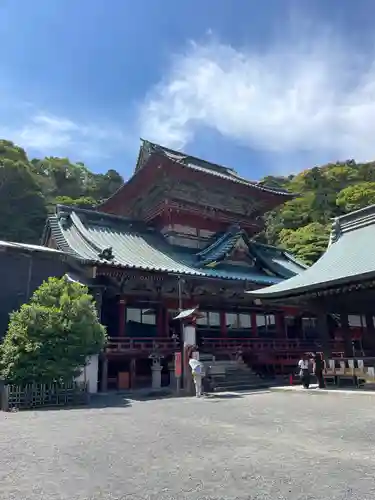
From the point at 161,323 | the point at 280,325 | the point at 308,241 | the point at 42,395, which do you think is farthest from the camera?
the point at 308,241

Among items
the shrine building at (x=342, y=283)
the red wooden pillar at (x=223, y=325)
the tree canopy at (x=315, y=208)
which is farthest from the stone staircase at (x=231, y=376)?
the tree canopy at (x=315, y=208)

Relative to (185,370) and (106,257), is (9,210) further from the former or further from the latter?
(185,370)

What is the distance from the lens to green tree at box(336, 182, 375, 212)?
55.9m

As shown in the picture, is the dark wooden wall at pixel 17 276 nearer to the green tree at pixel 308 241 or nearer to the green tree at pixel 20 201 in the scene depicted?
the green tree at pixel 20 201

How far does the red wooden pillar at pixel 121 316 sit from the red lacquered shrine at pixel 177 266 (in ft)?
0.16

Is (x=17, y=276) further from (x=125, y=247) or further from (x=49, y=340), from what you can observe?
(x=49, y=340)

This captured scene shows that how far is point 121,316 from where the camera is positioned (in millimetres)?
20094

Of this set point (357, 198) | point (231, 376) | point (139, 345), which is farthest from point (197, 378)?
point (357, 198)

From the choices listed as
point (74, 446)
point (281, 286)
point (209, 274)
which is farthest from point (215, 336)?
point (74, 446)

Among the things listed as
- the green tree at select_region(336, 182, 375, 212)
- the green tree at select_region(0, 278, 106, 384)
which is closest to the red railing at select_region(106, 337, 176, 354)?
the green tree at select_region(0, 278, 106, 384)

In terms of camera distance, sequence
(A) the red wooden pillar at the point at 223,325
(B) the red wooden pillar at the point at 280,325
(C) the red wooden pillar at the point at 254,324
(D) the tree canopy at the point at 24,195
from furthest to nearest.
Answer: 1. (D) the tree canopy at the point at 24,195
2. (B) the red wooden pillar at the point at 280,325
3. (C) the red wooden pillar at the point at 254,324
4. (A) the red wooden pillar at the point at 223,325

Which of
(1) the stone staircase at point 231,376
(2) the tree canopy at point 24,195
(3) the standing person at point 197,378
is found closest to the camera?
(3) the standing person at point 197,378

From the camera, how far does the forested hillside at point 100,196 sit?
4984cm

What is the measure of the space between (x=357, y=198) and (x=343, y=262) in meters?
43.4
